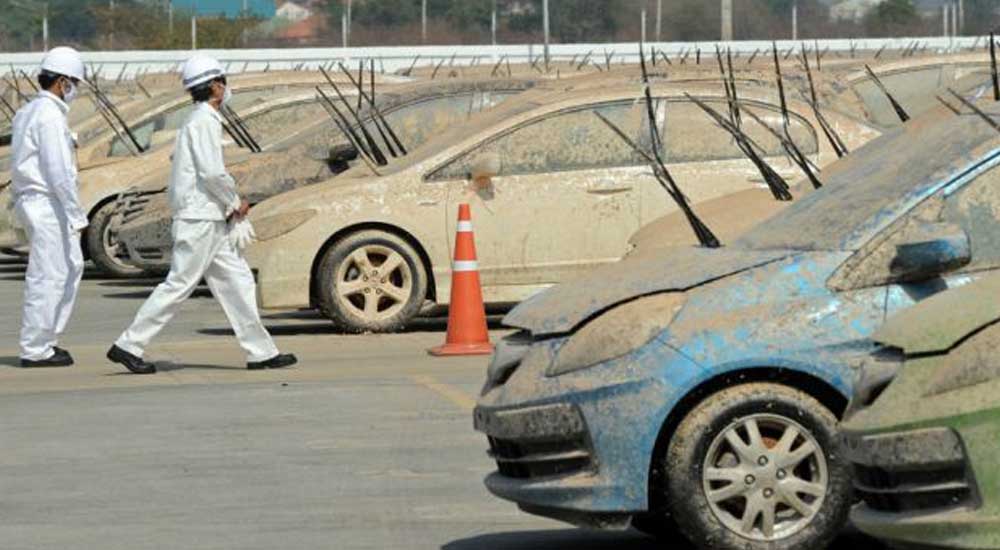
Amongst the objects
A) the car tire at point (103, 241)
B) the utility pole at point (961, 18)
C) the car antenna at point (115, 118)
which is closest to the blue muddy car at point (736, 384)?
the car tire at point (103, 241)

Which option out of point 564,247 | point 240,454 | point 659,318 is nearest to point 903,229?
point 659,318

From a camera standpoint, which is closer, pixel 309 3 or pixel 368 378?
pixel 368 378

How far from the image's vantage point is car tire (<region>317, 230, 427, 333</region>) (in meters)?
16.2

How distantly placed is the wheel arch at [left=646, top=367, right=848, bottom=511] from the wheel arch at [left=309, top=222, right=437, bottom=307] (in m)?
8.14

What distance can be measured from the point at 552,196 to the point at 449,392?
319cm

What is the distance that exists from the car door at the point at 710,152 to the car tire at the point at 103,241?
7.22 meters

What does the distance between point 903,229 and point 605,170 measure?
26.2ft

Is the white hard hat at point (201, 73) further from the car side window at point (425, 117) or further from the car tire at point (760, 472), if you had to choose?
the car tire at point (760, 472)

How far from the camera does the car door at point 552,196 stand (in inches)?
632

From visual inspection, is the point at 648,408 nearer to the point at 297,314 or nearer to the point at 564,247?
the point at 564,247

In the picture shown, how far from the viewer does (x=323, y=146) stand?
63.9ft

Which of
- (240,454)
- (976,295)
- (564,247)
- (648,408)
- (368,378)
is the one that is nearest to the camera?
(976,295)

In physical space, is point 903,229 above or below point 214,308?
above

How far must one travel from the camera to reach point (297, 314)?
18547 mm
